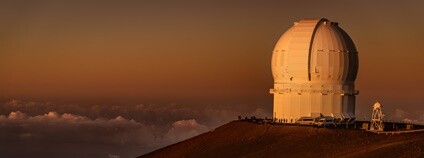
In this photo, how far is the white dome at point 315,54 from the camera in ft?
348

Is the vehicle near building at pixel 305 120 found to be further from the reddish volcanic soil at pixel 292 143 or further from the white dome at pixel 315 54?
the reddish volcanic soil at pixel 292 143

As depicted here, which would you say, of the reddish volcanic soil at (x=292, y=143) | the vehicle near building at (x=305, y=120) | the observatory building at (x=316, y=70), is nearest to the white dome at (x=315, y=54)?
the observatory building at (x=316, y=70)

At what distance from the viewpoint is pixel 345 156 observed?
84312 millimetres

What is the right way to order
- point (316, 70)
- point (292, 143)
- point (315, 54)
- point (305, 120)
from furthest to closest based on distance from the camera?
1. point (305, 120)
2. point (316, 70)
3. point (315, 54)
4. point (292, 143)

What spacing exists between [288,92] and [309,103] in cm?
237

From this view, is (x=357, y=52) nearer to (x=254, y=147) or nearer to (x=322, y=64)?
(x=322, y=64)

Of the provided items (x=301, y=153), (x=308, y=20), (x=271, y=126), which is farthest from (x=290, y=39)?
(x=301, y=153)

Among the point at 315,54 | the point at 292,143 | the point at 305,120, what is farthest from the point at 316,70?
the point at 292,143

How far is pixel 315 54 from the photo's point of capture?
347 feet

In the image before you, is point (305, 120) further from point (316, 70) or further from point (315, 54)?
point (315, 54)

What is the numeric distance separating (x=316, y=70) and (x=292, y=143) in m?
13.6

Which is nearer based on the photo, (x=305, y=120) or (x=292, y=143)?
(x=292, y=143)

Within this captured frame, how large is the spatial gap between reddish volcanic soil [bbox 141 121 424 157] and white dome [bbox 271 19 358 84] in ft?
22.6

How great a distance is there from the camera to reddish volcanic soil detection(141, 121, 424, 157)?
84188 mm
